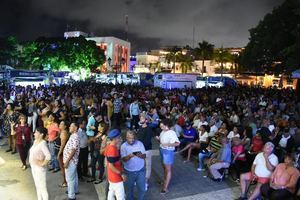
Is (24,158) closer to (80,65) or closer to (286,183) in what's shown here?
(286,183)

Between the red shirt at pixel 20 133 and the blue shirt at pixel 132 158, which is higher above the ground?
the blue shirt at pixel 132 158

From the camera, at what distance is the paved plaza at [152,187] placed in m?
8.59

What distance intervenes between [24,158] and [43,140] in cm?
404

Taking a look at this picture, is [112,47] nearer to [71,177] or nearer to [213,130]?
[213,130]

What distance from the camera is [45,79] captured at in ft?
111

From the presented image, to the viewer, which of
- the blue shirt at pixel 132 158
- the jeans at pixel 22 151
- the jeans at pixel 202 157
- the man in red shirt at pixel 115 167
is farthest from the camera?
the jeans at pixel 22 151

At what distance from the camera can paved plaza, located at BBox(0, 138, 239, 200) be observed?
8586 mm

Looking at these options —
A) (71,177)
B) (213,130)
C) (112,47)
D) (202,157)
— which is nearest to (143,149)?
(71,177)

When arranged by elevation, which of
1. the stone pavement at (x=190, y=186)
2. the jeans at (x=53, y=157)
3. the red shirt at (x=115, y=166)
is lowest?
the stone pavement at (x=190, y=186)

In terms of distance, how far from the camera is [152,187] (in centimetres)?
922

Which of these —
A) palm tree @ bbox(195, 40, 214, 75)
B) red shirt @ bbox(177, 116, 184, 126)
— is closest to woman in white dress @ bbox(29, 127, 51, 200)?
red shirt @ bbox(177, 116, 184, 126)

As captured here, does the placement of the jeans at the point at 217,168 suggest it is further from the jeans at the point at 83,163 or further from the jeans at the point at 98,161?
the jeans at the point at 83,163

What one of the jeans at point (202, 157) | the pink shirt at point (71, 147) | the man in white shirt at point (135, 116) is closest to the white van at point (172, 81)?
the man in white shirt at point (135, 116)

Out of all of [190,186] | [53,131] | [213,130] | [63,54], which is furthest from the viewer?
[63,54]
